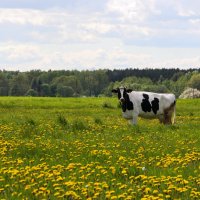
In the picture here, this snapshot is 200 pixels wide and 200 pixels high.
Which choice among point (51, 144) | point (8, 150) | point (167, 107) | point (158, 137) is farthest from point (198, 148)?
point (167, 107)

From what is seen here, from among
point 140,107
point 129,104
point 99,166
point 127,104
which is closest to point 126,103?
point 127,104

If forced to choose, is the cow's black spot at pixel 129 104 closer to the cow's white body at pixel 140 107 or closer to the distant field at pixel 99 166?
the cow's white body at pixel 140 107

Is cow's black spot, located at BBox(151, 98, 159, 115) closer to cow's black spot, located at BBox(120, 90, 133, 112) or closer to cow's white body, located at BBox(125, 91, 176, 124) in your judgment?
cow's white body, located at BBox(125, 91, 176, 124)

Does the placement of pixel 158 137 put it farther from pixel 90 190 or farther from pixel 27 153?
pixel 90 190

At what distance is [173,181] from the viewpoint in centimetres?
840

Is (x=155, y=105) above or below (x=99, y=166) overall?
above

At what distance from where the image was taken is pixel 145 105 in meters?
26.7

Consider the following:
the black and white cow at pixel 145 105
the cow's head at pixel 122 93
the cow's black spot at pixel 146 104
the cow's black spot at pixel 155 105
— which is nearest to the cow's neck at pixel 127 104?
the black and white cow at pixel 145 105

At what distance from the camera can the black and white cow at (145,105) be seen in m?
25.7

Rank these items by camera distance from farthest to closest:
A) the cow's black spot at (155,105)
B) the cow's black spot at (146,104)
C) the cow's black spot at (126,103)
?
the cow's black spot at (155,105) → the cow's black spot at (146,104) → the cow's black spot at (126,103)

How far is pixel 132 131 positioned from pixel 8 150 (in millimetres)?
6728

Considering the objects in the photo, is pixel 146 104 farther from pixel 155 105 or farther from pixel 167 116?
pixel 167 116

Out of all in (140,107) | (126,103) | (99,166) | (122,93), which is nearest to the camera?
(99,166)

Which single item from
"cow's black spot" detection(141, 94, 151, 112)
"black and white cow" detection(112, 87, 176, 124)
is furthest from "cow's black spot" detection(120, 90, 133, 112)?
"cow's black spot" detection(141, 94, 151, 112)
